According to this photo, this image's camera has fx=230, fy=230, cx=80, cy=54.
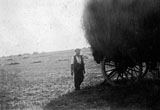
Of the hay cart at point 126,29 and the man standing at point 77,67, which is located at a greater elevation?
the hay cart at point 126,29

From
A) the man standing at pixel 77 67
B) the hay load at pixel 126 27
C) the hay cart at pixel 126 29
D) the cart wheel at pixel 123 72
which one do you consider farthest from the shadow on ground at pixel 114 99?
the hay load at pixel 126 27

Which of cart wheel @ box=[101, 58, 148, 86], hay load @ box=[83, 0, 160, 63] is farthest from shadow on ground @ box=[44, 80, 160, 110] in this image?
hay load @ box=[83, 0, 160, 63]

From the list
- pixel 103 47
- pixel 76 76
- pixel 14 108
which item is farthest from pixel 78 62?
pixel 14 108

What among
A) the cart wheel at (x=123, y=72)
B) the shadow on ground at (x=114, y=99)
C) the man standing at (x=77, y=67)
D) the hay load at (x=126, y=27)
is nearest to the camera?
the shadow on ground at (x=114, y=99)

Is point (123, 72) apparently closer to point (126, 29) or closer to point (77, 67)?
point (77, 67)

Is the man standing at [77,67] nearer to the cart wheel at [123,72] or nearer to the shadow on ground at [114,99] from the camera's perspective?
the shadow on ground at [114,99]

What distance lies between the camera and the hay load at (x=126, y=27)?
7.92 meters

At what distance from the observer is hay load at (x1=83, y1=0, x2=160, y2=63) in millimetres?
7918

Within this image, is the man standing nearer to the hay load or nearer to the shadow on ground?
the shadow on ground

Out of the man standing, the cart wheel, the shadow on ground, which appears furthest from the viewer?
the man standing

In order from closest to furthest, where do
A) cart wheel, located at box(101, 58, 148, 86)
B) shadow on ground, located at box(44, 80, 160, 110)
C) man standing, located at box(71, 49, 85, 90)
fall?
1. shadow on ground, located at box(44, 80, 160, 110)
2. cart wheel, located at box(101, 58, 148, 86)
3. man standing, located at box(71, 49, 85, 90)

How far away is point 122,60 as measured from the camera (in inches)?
371

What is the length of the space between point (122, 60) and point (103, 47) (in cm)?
94

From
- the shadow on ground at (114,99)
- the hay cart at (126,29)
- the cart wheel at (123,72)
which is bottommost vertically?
the shadow on ground at (114,99)
